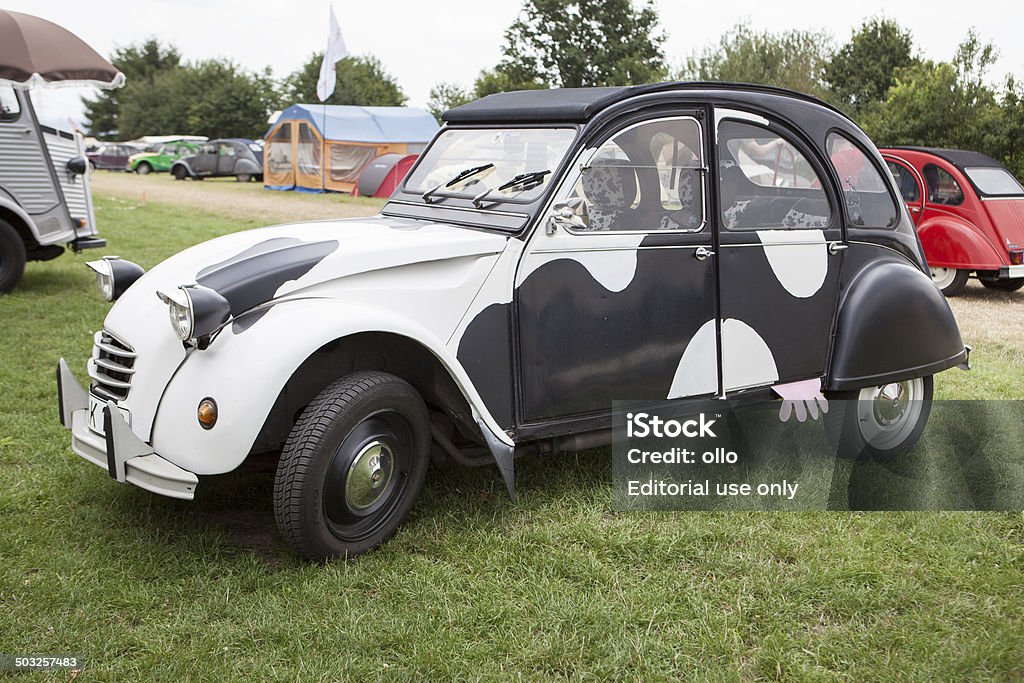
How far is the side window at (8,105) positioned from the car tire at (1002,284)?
428 inches

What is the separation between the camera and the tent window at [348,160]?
25.5 metres

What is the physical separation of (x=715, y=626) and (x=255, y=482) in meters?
2.35

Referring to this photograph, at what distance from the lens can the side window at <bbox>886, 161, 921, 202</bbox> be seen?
10938 millimetres

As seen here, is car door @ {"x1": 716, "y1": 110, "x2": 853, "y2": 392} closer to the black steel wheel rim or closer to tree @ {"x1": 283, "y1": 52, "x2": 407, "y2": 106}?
the black steel wheel rim

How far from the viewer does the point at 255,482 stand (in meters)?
4.41

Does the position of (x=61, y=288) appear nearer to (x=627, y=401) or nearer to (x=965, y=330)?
(x=627, y=401)

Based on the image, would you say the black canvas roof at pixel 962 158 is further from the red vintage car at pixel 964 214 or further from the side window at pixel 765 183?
the side window at pixel 765 183

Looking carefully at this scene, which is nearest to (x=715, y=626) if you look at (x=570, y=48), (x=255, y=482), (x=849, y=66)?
(x=255, y=482)

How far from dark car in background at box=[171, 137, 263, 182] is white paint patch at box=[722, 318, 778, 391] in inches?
1162

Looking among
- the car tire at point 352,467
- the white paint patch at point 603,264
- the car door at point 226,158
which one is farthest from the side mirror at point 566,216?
the car door at point 226,158

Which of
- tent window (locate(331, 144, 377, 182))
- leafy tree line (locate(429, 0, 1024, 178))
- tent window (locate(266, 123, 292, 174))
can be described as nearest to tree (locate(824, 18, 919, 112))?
leafy tree line (locate(429, 0, 1024, 178))

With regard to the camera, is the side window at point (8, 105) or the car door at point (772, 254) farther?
the side window at point (8, 105)

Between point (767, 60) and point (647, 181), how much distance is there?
37054 millimetres

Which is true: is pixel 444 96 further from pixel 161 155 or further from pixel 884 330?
pixel 884 330
